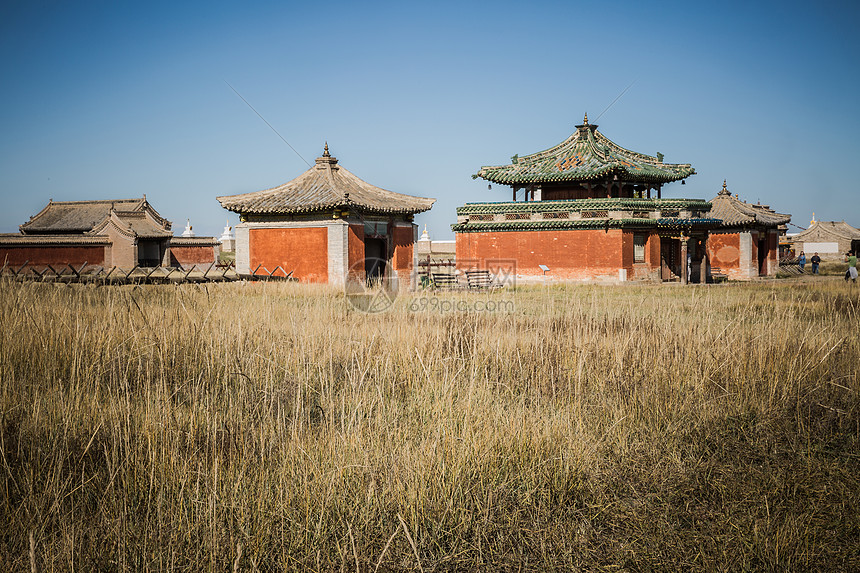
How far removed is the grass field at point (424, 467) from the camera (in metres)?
2.56

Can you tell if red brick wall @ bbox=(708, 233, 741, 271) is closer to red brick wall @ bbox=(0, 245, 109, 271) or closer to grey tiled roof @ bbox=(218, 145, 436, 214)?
grey tiled roof @ bbox=(218, 145, 436, 214)

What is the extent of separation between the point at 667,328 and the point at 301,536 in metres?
4.61

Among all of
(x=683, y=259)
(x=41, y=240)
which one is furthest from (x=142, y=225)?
(x=683, y=259)

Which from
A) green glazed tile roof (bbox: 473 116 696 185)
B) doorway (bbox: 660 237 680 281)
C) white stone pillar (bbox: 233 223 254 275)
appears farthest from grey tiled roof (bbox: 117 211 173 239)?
doorway (bbox: 660 237 680 281)

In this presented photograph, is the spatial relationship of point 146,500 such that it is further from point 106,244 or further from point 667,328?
point 106,244

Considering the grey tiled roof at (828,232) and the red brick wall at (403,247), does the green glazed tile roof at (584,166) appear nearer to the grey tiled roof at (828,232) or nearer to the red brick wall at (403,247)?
the red brick wall at (403,247)

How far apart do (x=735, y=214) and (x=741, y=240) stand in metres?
1.20

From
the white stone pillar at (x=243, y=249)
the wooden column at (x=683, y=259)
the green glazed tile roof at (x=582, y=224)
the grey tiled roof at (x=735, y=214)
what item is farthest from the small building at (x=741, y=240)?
the white stone pillar at (x=243, y=249)

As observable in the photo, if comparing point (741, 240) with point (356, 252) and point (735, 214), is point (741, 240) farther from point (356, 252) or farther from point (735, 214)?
point (356, 252)

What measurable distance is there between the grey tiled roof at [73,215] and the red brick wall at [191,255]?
154 inches

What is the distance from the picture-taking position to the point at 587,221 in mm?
22844

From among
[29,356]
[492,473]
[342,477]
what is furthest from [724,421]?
[29,356]

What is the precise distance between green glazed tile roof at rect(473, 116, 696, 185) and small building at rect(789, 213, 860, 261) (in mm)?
30698

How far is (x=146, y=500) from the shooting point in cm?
282
